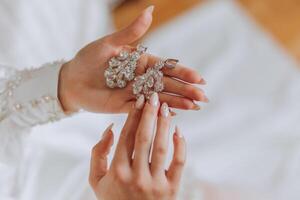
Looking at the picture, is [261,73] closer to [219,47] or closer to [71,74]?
[219,47]

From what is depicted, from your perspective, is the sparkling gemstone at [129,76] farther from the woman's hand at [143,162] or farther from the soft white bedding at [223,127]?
the soft white bedding at [223,127]

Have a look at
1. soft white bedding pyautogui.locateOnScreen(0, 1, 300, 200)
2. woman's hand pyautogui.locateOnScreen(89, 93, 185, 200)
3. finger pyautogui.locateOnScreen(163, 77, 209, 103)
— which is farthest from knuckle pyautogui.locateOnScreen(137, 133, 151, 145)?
soft white bedding pyautogui.locateOnScreen(0, 1, 300, 200)

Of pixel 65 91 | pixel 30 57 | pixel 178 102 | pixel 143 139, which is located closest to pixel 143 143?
pixel 143 139

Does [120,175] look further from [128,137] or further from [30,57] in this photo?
[30,57]

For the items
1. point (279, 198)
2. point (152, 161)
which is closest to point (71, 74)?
point (152, 161)

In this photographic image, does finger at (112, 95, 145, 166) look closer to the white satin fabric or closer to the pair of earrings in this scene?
the pair of earrings

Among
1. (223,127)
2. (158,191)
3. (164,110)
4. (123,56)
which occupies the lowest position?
(158,191)

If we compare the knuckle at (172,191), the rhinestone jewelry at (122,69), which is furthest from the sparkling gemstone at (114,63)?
the knuckle at (172,191)
